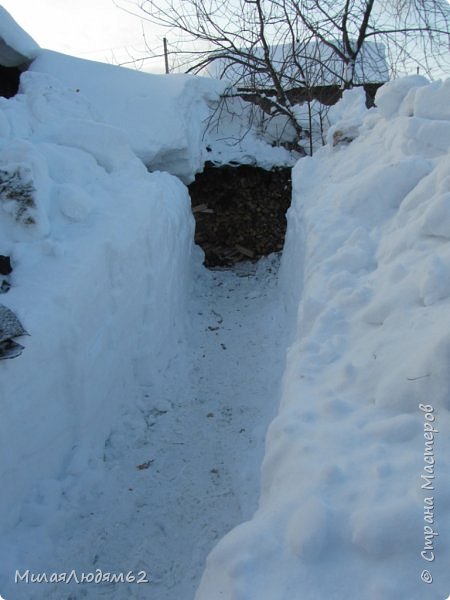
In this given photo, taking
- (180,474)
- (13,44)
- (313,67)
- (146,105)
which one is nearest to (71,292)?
(180,474)

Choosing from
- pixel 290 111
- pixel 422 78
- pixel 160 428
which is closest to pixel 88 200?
pixel 160 428

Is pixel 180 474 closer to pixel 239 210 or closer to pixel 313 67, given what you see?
pixel 239 210

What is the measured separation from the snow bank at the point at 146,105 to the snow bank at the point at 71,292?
3.00ft

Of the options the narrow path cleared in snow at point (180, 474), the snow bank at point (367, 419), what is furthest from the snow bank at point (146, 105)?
the snow bank at point (367, 419)

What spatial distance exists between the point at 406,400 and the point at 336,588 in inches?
32.0

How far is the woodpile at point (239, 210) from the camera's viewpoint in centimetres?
817

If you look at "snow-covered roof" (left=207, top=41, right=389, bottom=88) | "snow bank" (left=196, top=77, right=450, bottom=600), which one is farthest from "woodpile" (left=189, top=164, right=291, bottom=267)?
"snow bank" (left=196, top=77, right=450, bottom=600)

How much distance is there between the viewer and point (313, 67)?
836cm

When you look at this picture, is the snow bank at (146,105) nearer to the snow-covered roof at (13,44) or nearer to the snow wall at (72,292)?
the snow-covered roof at (13,44)

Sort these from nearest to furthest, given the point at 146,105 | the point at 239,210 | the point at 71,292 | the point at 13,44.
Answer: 1. the point at 71,292
2. the point at 13,44
3. the point at 146,105
4. the point at 239,210

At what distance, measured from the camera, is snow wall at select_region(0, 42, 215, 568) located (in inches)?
114

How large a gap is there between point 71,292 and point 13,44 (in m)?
4.71

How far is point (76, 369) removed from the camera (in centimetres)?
330

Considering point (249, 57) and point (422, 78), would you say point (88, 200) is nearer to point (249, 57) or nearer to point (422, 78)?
point (422, 78)
